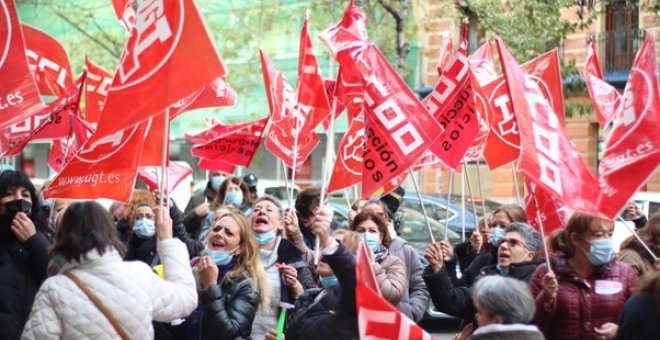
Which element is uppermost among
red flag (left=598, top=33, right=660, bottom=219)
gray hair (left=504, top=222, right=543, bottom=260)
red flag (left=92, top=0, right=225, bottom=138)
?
red flag (left=92, top=0, right=225, bottom=138)

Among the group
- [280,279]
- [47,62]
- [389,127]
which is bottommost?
[280,279]

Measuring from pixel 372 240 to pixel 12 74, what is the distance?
8.71 feet

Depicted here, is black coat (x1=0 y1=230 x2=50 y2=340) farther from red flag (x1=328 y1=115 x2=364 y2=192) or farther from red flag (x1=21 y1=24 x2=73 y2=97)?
red flag (x1=21 y1=24 x2=73 y2=97)

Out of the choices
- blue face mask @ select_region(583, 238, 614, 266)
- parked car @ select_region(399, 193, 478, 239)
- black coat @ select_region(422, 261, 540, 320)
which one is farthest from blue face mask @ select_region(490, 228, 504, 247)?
parked car @ select_region(399, 193, 478, 239)

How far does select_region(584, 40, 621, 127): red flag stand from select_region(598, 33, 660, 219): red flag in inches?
132

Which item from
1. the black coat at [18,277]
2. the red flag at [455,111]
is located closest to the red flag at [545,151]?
the black coat at [18,277]

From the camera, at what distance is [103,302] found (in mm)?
5652

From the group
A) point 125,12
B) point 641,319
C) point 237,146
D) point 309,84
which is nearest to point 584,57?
point 237,146

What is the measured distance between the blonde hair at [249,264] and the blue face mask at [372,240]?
0.84m

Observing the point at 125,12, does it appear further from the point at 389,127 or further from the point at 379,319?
the point at 379,319

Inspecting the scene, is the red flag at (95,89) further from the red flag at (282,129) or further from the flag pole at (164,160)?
the flag pole at (164,160)

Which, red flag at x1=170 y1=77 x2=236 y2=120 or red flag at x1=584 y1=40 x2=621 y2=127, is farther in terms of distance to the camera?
red flag at x1=584 y1=40 x2=621 y2=127

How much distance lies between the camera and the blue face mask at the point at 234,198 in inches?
476

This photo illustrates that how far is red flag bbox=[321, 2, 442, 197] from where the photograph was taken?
8.56 m
